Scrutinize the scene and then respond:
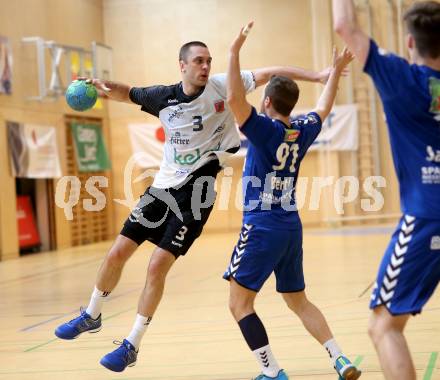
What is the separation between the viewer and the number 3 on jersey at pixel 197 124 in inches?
220

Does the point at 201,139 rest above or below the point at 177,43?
below

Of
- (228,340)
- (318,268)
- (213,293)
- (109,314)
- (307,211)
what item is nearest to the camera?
(228,340)

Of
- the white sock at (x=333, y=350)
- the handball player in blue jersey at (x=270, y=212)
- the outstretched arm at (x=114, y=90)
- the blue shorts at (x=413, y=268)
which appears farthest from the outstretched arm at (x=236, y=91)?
the outstretched arm at (x=114, y=90)

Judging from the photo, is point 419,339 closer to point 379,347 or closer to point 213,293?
point 379,347

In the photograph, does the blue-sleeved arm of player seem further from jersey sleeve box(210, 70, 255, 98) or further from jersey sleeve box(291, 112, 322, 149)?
jersey sleeve box(210, 70, 255, 98)

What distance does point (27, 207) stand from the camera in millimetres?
18328

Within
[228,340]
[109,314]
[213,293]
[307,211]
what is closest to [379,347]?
[228,340]

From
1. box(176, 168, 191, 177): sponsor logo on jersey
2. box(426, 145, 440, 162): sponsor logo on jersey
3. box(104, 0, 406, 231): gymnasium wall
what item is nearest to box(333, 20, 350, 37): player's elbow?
box(426, 145, 440, 162): sponsor logo on jersey

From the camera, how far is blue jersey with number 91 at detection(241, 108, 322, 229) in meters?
4.48

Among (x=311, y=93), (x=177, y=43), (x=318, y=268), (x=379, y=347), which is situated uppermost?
(x=177, y=43)

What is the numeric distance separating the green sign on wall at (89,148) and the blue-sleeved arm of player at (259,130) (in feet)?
49.6

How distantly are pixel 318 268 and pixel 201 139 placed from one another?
20.4ft

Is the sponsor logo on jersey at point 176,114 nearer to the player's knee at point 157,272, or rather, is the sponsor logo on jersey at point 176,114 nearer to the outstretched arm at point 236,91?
the player's knee at point 157,272

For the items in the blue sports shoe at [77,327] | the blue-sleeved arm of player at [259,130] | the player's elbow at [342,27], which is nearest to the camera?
the player's elbow at [342,27]
